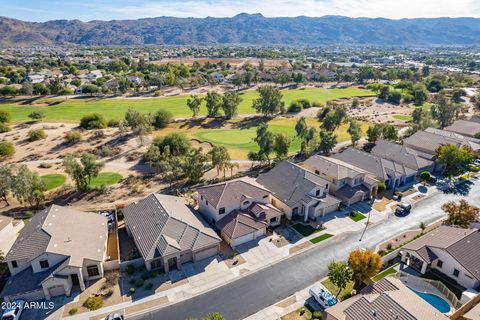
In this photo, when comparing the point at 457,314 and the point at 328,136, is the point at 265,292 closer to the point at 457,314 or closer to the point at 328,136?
the point at 457,314

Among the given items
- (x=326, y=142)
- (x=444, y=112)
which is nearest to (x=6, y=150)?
(x=326, y=142)

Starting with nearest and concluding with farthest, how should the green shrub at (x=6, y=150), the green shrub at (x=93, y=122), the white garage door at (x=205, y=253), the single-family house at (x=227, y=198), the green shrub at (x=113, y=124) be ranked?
the white garage door at (x=205, y=253) < the single-family house at (x=227, y=198) < the green shrub at (x=6, y=150) < the green shrub at (x=93, y=122) < the green shrub at (x=113, y=124)

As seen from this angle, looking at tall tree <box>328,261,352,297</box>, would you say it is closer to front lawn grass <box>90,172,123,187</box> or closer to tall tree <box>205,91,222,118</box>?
front lawn grass <box>90,172,123,187</box>

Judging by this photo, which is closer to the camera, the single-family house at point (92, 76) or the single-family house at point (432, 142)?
the single-family house at point (432, 142)

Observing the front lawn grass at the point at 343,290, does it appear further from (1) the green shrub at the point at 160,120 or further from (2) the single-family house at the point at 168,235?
(1) the green shrub at the point at 160,120

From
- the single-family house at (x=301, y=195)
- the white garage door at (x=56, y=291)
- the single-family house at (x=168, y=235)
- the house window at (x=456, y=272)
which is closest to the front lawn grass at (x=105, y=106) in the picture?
the single-family house at (x=301, y=195)

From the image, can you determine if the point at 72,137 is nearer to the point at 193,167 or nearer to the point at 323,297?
the point at 193,167

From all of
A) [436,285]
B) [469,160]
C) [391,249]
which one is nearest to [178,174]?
[391,249]
